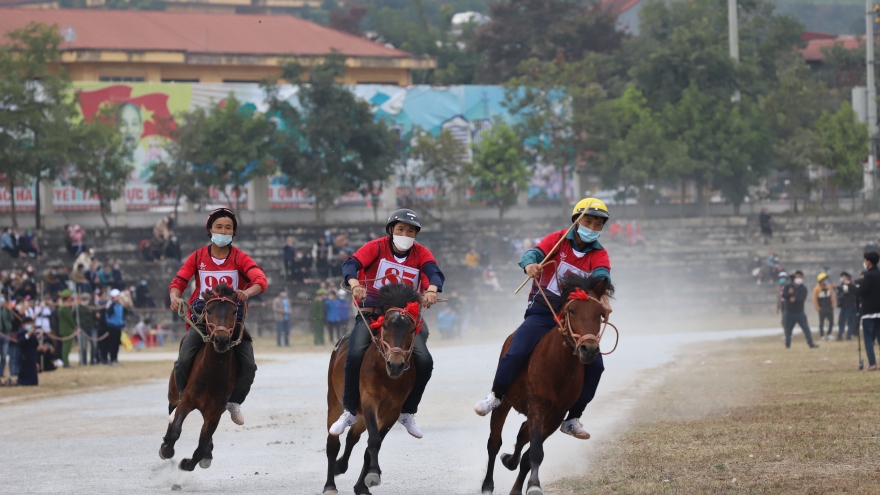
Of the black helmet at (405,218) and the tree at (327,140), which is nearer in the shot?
the black helmet at (405,218)

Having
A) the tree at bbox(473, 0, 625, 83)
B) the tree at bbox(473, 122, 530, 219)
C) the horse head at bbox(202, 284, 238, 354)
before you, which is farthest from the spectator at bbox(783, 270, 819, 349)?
the tree at bbox(473, 0, 625, 83)

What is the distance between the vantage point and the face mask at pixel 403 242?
12367 mm

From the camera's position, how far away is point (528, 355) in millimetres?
11570

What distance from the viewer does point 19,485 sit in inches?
483

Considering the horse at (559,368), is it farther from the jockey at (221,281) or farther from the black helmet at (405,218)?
the jockey at (221,281)

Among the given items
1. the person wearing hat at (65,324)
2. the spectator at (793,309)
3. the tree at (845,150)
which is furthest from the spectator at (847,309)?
the tree at (845,150)

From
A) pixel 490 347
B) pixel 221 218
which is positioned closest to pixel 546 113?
pixel 490 347

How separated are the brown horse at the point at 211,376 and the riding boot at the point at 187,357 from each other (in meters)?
0.05

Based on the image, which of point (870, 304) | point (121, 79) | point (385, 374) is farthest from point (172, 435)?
point (121, 79)

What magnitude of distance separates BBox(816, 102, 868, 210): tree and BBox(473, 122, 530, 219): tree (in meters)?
14.5

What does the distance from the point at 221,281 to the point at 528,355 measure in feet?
10.9

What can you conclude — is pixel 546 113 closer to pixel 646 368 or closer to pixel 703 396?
pixel 646 368

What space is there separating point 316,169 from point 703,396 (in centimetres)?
3744

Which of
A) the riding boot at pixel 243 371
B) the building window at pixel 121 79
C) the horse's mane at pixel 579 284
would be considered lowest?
the riding boot at pixel 243 371
